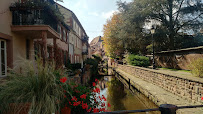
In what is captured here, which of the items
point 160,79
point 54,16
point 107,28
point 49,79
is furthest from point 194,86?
point 107,28

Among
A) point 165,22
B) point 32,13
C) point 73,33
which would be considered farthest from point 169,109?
point 73,33

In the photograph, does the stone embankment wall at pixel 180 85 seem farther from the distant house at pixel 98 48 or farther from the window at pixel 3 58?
the distant house at pixel 98 48

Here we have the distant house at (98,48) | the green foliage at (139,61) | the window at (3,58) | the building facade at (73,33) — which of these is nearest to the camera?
the window at (3,58)

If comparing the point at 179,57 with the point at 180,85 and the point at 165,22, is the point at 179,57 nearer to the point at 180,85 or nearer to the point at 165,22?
the point at 165,22

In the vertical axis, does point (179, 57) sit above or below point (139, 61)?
above

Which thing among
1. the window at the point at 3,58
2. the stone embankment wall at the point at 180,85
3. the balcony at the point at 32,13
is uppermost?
the balcony at the point at 32,13

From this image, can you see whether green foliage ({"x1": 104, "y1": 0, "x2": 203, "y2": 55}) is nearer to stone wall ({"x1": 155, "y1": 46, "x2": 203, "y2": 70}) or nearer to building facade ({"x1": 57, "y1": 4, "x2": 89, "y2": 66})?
stone wall ({"x1": 155, "y1": 46, "x2": 203, "y2": 70})

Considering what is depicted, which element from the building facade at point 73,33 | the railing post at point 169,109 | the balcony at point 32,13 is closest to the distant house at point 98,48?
the building facade at point 73,33

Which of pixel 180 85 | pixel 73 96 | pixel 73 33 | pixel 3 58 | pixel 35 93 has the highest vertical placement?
pixel 73 33

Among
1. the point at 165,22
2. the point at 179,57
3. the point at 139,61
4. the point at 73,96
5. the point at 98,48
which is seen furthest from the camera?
the point at 98,48

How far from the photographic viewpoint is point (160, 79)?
7.92 metres

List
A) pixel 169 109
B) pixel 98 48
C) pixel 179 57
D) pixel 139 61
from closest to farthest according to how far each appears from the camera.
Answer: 1. pixel 169 109
2. pixel 179 57
3. pixel 139 61
4. pixel 98 48

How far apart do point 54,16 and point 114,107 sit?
21.3 ft

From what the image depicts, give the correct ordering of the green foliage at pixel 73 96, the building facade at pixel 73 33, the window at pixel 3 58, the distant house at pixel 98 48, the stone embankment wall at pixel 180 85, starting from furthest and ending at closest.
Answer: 1. the distant house at pixel 98 48
2. the building facade at pixel 73 33
3. the window at pixel 3 58
4. the stone embankment wall at pixel 180 85
5. the green foliage at pixel 73 96
